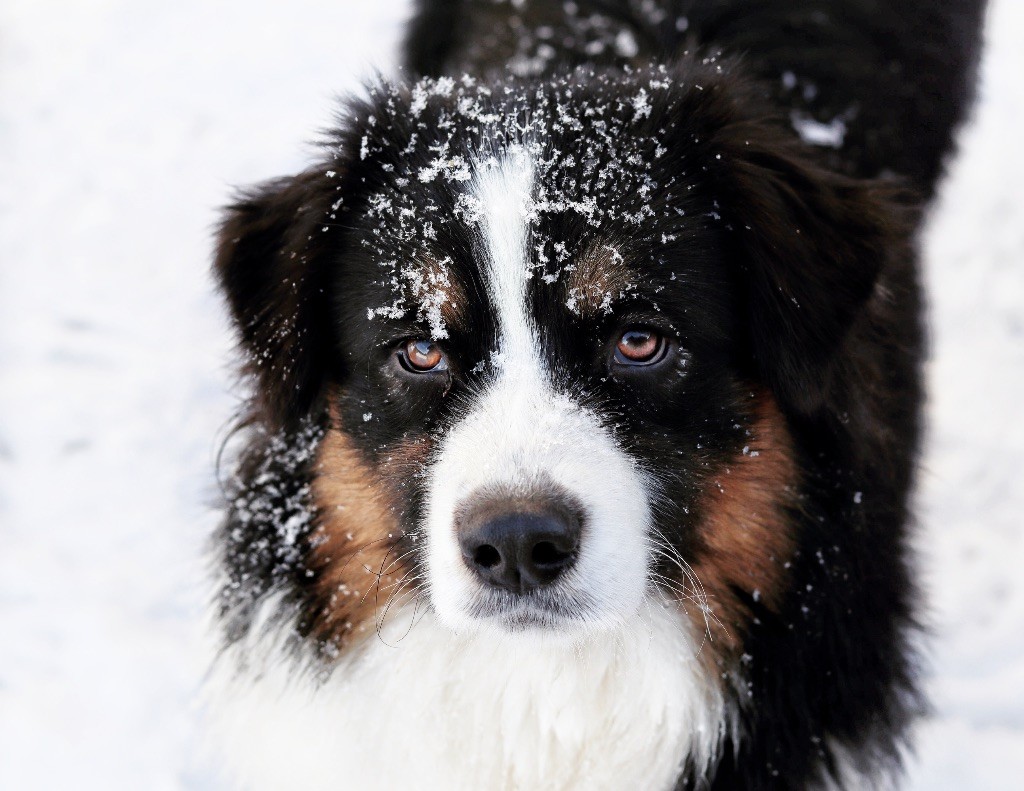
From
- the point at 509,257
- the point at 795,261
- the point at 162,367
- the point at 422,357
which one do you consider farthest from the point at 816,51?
the point at 162,367

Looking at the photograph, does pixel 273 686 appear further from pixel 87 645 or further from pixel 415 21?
pixel 415 21

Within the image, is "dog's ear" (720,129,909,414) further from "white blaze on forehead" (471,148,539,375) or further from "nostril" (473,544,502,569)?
"nostril" (473,544,502,569)

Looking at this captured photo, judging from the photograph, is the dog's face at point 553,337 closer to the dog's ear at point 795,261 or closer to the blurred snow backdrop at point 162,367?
the dog's ear at point 795,261

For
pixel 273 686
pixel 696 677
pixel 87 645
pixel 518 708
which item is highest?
pixel 696 677

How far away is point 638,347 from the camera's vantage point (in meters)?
2.44

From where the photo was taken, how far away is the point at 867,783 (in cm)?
285

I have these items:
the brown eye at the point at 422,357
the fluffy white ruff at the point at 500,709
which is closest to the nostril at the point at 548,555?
the fluffy white ruff at the point at 500,709

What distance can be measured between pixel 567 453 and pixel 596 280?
408 mm

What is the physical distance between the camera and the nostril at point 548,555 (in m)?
2.19

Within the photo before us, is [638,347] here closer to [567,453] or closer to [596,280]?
[596,280]

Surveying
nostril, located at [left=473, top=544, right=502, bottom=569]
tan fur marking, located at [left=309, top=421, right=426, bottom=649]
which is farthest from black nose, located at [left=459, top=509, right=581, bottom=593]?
tan fur marking, located at [left=309, top=421, right=426, bottom=649]

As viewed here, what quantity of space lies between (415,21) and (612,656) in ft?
10.6

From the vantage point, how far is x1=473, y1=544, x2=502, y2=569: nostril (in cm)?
221

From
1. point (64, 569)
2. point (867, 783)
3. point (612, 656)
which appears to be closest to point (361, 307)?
point (612, 656)
